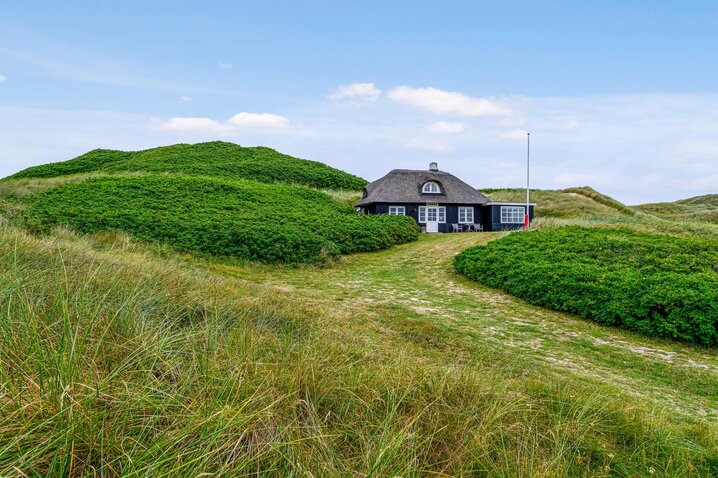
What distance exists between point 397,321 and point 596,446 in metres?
5.49

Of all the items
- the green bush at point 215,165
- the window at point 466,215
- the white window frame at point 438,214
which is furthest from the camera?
the green bush at point 215,165

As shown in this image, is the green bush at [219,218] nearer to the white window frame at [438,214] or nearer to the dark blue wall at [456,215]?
the dark blue wall at [456,215]

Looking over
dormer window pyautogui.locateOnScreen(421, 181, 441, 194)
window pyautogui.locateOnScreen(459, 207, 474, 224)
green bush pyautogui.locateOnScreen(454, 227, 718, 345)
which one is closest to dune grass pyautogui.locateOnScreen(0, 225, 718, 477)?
green bush pyautogui.locateOnScreen(454, 227, 718, 345)

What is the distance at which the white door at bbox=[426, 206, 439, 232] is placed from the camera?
3000cm

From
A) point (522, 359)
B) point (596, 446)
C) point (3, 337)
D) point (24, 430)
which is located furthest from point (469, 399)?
point (522, 359)

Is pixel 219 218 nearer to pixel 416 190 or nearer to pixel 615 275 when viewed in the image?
pixel 615 275

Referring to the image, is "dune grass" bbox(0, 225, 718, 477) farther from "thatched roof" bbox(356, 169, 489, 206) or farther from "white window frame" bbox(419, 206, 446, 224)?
"white window frame" bbox(419, 206, 446, 224)

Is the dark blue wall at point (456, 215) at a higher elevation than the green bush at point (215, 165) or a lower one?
lower

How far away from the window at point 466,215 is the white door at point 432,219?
75.8 inches

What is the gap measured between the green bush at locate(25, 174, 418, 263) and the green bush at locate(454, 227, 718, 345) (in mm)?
5940

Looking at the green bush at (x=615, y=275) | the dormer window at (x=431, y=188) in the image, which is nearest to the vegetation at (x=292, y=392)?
the green bush at (x=615, y=275)

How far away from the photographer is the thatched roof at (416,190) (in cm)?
2962

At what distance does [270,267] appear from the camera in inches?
595

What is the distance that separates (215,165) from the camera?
3912 centimetres
